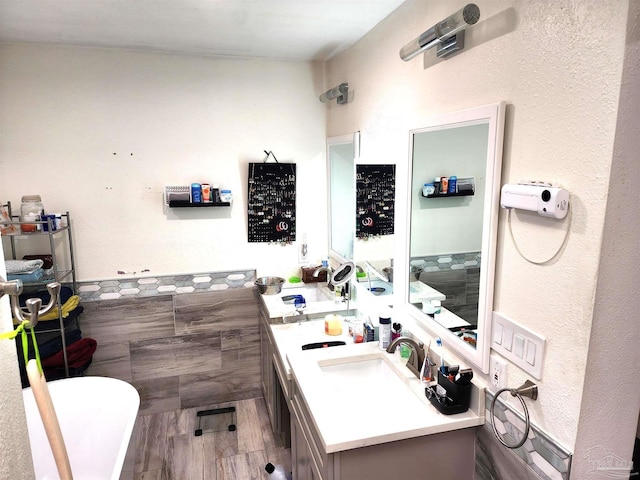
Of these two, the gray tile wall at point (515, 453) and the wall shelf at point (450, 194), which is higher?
the wall shelf at point (450, 194)

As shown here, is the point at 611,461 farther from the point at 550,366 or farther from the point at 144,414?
the point at 144,414

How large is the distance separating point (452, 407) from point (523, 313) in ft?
1.56

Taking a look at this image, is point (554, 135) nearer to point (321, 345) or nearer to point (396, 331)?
point (396, 331)

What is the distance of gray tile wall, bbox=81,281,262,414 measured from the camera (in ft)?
9.91

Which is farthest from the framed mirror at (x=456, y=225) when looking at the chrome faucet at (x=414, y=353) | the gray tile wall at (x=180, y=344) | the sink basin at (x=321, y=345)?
the gray tile wall at (x=180, y=344)

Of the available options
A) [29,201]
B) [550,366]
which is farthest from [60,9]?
[550,366]

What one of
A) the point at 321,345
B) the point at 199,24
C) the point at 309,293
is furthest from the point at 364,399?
the point at 199,24

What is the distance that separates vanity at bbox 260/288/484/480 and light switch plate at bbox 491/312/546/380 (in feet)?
0.73

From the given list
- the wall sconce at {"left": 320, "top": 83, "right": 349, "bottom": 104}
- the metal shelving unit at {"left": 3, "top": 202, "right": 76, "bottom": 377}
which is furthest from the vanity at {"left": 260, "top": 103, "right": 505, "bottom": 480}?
the metal shelving unit at {"left": 3, "top": 202, "right": 76, "bottom": 377}

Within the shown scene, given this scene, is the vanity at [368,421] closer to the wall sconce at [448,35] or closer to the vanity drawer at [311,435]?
the vanity drawer at [311,435]

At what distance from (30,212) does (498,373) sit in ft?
9.16

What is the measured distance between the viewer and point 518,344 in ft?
4.52

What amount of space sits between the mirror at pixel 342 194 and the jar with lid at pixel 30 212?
76.9 inches

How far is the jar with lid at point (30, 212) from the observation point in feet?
8.45
